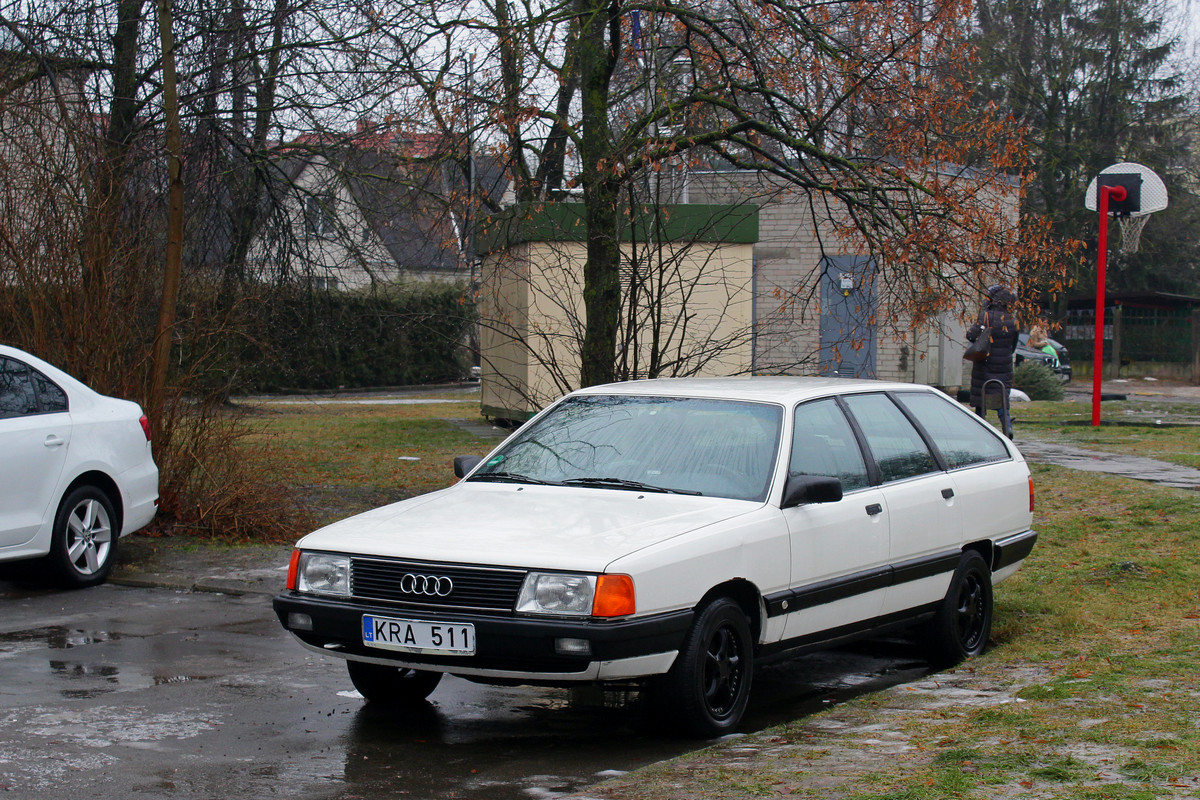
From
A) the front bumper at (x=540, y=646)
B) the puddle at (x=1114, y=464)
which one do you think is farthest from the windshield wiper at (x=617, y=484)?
the puddle at (x=1114, y=464)

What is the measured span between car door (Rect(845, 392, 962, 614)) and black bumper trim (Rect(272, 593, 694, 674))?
1688mm

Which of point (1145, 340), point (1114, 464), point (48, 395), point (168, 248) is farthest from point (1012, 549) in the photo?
point (1145, 340)

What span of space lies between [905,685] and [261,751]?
293 centimetres

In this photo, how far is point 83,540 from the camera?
28.7 feet

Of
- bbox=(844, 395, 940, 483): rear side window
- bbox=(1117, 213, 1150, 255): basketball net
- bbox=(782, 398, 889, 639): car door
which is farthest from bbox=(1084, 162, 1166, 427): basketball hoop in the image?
bbox=(782, 398, 889, 639): car door

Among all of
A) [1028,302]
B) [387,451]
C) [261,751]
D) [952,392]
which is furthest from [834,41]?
[952,392]

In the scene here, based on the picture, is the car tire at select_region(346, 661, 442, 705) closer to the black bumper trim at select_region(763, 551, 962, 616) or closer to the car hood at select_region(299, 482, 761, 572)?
the car hood at select_region(299, 482, 761, 572)

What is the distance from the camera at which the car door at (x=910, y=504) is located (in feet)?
21.0

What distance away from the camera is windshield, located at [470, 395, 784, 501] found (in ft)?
19.3

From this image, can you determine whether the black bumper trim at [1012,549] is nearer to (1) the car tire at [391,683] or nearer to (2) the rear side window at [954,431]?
(2) the rear side window at [954,431]

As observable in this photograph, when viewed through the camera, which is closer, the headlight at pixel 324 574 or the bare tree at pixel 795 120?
the headlight at pixel 324 574

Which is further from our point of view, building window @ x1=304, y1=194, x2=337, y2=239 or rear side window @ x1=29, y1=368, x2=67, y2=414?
building window @ x1=304, y1=194, x2=337, y2=239

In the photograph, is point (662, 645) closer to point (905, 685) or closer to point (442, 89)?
point (905, 685)

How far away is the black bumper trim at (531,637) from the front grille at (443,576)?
0.04 m
